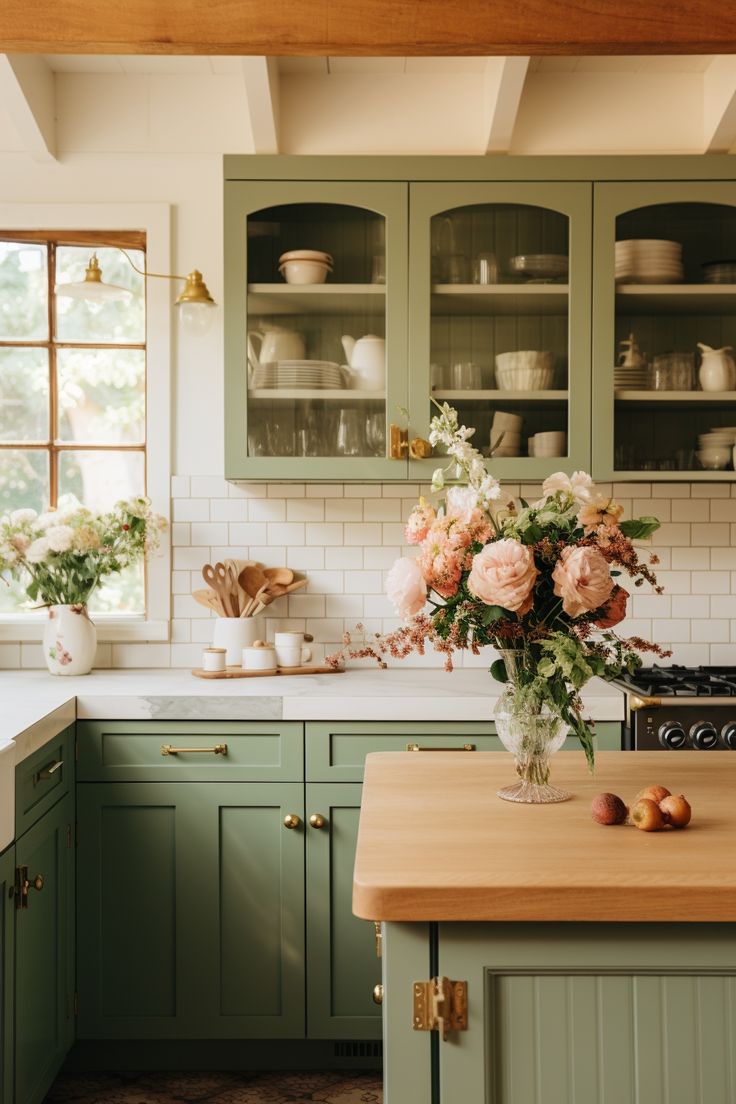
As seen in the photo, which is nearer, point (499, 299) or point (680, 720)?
point (680, 720)

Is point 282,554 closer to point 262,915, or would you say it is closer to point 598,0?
point 262,915

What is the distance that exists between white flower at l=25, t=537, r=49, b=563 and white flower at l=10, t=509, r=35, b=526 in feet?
0.39

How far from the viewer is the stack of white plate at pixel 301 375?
3.23 metres

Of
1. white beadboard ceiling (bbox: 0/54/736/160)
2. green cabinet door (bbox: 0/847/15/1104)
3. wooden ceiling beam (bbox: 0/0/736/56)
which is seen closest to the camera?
wooden ceiling beam (bbox: 0/0/736/56)

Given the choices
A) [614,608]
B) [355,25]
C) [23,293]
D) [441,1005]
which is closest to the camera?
[441,1005]

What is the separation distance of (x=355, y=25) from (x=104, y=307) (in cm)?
190

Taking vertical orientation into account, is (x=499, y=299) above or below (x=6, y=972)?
above

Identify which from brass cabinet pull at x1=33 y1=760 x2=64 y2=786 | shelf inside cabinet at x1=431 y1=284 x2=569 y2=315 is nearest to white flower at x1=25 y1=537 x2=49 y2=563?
brass cabinet pull at x1=33 y1=760 x2=64 y2=786

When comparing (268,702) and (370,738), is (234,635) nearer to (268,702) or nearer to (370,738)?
(268,702)

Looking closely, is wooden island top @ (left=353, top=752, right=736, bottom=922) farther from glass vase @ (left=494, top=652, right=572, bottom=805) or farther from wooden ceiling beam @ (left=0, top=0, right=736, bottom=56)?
wooden ceiling beam @ (left=0, top=0, right=736, bottom=56)

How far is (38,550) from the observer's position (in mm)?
3176

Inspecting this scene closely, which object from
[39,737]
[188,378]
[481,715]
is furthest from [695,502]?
[39,737]

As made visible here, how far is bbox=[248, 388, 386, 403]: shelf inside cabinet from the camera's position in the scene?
127 inches

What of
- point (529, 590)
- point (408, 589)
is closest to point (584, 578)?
point (529, 590)
